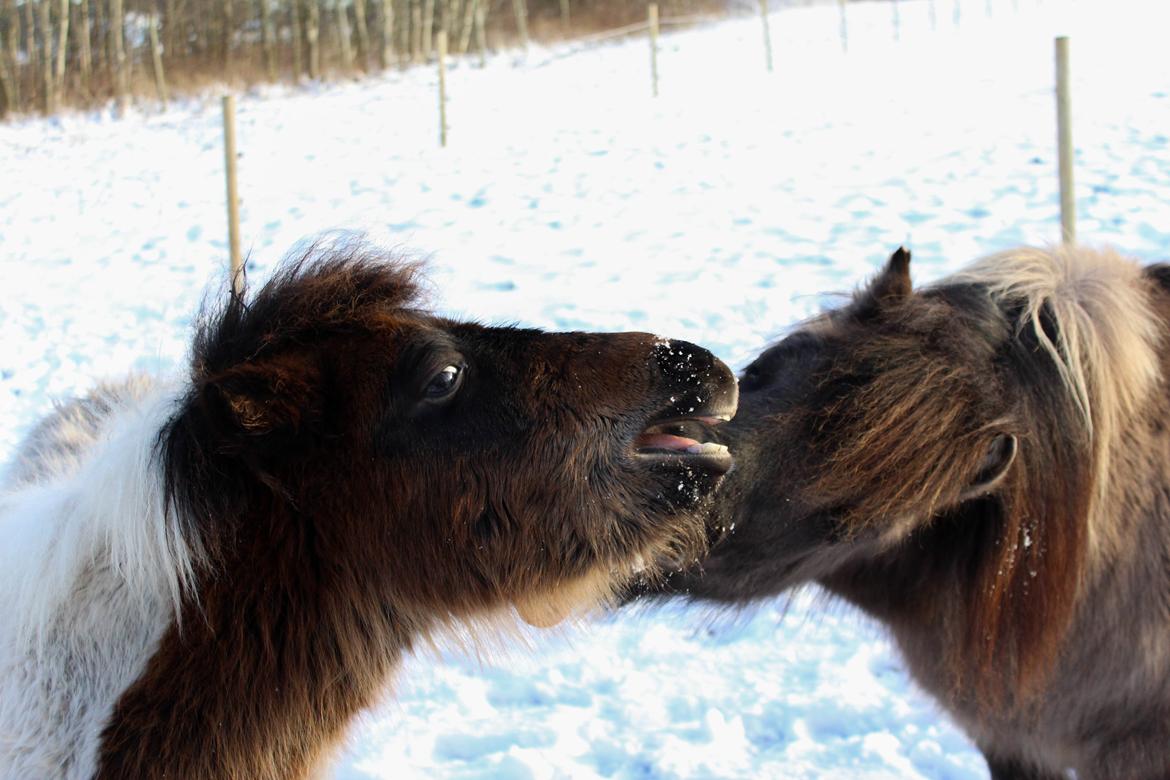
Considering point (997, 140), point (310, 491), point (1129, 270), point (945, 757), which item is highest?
point (997, 140)

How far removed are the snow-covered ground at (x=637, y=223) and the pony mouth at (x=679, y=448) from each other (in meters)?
0.67

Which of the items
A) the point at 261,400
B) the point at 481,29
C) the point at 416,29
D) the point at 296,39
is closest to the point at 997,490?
the point at 261,400

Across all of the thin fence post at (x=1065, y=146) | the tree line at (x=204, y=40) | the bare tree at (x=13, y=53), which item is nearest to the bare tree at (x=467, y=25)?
the tree line at (x=204, y=40)

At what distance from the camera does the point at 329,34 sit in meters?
26.7

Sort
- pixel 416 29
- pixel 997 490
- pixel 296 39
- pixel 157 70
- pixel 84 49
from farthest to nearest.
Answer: pixel 416 29
pixel 296 39
pixel 84 49
pixel 157 70
pixel 997 490

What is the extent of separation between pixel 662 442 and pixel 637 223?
916cm

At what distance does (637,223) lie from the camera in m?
11.1

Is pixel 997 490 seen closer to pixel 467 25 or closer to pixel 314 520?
pixel 314 520

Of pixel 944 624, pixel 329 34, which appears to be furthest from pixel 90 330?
pixel 329 34

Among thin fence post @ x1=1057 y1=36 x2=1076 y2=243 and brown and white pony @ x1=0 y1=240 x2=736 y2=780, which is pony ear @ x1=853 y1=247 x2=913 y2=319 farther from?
thin fence post @ x1=1057 y1=36 x2=1076 y2=243

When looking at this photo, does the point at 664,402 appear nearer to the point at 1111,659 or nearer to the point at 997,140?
the point at 1111,659

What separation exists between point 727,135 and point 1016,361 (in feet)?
41.3

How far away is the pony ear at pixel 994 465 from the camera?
7.90 feet

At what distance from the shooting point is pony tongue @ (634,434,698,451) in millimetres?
2121
